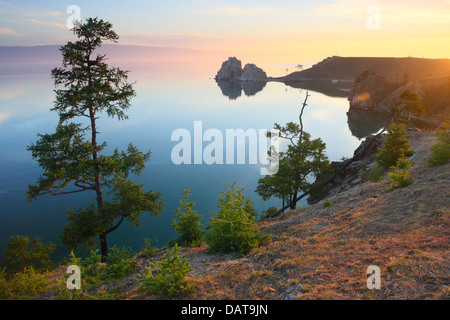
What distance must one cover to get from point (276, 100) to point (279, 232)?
327 feet

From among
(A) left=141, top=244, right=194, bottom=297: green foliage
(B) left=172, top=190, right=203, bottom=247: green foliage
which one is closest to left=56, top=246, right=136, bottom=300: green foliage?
(A) left=141, top=244, right=194, bottom=297: green foliage

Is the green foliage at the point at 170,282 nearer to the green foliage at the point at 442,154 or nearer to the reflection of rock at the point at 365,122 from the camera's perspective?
the green foliage at the point at 442,154

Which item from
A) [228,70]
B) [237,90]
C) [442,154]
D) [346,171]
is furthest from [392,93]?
[228,70]

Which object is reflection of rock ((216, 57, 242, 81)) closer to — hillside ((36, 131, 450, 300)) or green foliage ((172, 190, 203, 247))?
green foliage ((172, 190, 203, 247))

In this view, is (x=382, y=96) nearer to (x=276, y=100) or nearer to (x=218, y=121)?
(x=276, y=100)

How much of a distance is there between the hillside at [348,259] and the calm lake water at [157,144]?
47.1 ft

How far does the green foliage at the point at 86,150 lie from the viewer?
13.2 m

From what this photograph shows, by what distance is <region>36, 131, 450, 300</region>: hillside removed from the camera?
596cm

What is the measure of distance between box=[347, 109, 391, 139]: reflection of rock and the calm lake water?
1.64m

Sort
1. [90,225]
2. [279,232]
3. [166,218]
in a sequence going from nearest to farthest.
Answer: [279,232] → [90,225] → [166,218]

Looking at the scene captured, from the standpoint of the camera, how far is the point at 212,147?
1903 inches

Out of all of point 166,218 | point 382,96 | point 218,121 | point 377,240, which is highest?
point 382,96

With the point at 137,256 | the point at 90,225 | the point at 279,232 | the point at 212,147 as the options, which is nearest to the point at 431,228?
the point at 279,232

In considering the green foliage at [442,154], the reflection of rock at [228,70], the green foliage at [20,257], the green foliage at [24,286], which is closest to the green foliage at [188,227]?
the green foliage at [24,286]
